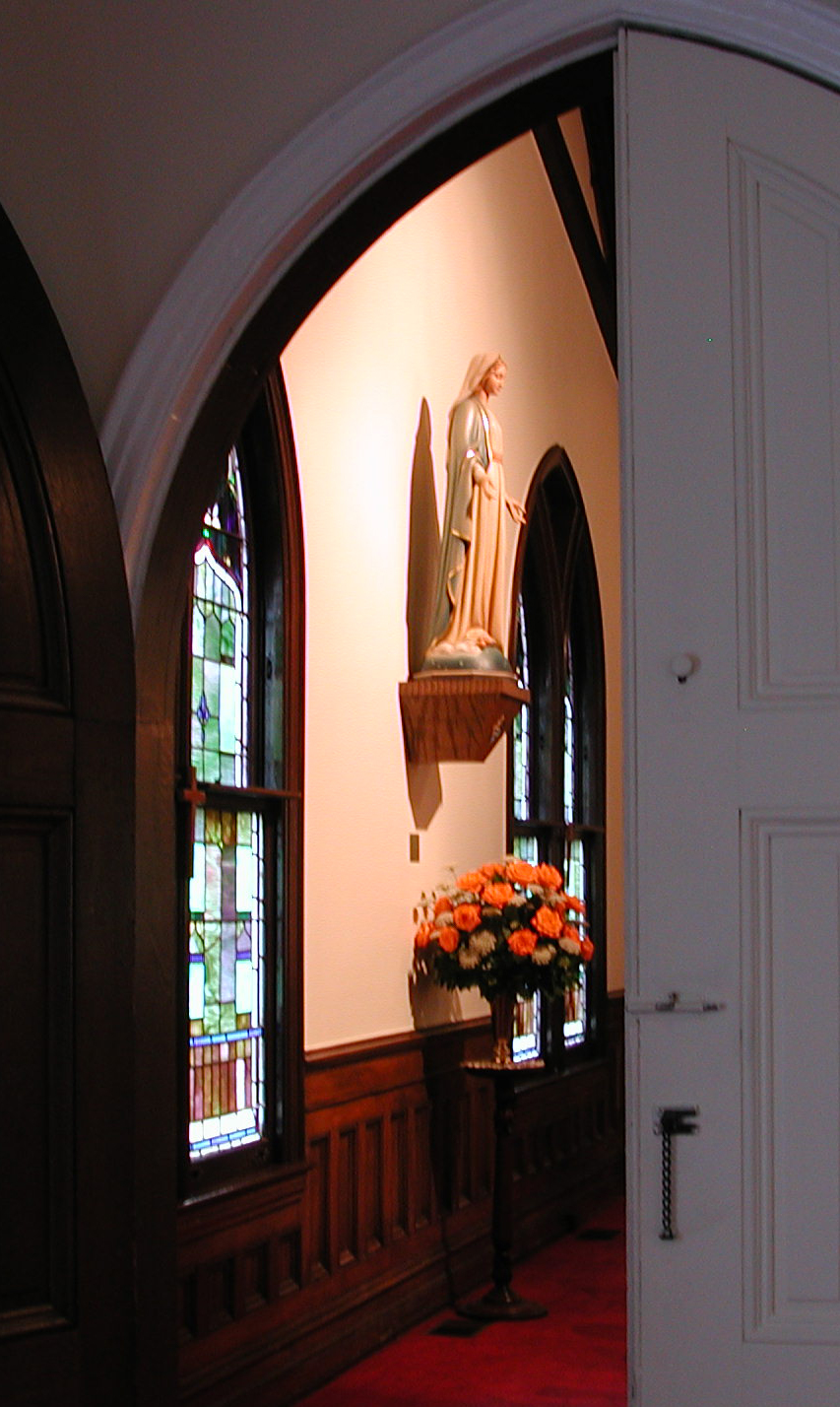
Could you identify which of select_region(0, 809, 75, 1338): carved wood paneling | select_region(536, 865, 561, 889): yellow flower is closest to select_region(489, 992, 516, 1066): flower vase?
select_region(536, 865, 561, 889): yellow flower

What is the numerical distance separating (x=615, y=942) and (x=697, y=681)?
687 centimetres

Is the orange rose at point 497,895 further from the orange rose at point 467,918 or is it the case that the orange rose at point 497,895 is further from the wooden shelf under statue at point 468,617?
the wooden shelf under statue at point 468,617

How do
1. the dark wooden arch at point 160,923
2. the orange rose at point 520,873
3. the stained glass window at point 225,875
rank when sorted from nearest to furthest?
1. the dark wooden arch at point 160,923
2. the stained glass window at point 225,875
3. the orange rose at point 520,873

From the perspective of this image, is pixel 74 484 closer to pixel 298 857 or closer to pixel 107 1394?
pixel 107 1394

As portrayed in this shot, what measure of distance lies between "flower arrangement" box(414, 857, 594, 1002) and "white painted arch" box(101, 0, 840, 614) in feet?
10.4

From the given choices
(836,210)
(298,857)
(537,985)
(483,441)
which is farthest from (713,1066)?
(483,441)

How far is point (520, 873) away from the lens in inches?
244

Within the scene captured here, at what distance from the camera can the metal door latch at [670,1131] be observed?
2723 millimetres

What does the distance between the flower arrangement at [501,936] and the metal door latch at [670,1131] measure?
3.21 m

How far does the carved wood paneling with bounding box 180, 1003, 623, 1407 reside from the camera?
179 inches

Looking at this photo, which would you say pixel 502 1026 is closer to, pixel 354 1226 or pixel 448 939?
pixel 448 939

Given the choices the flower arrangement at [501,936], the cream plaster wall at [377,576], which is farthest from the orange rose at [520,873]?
the cream plaster wall at [377,576]

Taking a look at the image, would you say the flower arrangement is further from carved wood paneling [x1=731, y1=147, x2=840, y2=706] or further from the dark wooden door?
carved wood paneling [x1=731, y1=147, x2=840, y2=706]

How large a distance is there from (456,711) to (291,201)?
3.09 m
